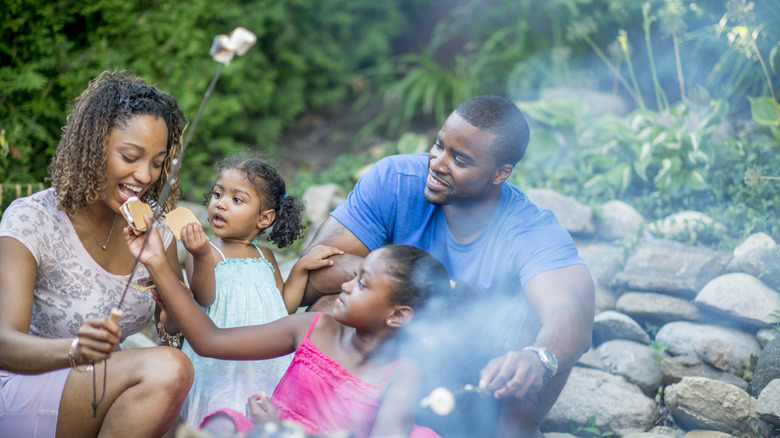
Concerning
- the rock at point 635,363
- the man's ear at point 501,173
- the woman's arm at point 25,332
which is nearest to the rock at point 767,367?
the rock at point 635,363

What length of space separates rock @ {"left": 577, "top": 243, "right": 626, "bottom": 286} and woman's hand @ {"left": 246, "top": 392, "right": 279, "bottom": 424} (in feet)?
8.02

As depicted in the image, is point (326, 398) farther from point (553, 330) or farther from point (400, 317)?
point (553, 330)

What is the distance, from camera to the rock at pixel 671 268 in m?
4.00

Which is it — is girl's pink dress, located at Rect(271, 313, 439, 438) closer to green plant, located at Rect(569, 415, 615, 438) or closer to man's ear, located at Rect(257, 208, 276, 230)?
man's ear, located at Rect(257, 208, 276, 230)

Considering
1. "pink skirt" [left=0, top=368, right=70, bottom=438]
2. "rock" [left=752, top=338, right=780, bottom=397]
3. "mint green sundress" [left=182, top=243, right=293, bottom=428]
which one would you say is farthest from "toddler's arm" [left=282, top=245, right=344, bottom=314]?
"rock" [left=752, top=338, right=780, bottom=397]

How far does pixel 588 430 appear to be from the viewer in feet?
11.1

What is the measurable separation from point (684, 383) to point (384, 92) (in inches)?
181

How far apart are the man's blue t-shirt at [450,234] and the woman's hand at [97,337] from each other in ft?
4.74

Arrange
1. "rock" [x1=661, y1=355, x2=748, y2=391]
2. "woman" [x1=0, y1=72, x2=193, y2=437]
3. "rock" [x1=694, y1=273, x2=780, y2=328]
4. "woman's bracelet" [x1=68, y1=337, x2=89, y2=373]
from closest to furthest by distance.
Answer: "woman's bracelet" [x1=68, y1=337, x2=89, y2=373], "woman" [x1=0, y1=72, x2=193, y2=437], "rock" [x1=661, y1=355, x2=748, y2=391], "rock" [x1=694, y1=273, x2=780, y2=328]

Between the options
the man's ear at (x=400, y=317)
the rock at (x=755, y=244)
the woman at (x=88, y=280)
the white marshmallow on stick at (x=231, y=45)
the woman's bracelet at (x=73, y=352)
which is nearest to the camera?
the white marshmallow on stick at (x=231, y=45)

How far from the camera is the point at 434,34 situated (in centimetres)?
755

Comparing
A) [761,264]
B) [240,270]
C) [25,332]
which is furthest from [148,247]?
[761,264]

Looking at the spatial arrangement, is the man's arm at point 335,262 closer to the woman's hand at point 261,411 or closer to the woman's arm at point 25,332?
the woman's hand at point 261,411

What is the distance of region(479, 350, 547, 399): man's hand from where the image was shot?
2178mm
